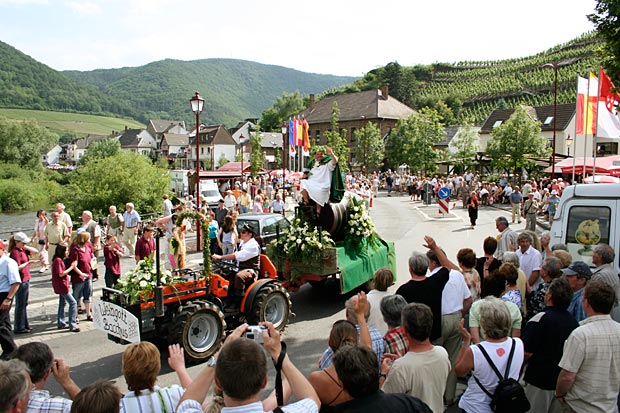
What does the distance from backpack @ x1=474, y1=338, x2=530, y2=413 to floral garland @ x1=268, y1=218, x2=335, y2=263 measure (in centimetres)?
591

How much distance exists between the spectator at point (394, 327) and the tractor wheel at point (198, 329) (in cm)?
353

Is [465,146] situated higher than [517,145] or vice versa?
[465,146]

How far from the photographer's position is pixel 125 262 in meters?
15.0

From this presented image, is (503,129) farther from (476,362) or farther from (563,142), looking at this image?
(476,362)

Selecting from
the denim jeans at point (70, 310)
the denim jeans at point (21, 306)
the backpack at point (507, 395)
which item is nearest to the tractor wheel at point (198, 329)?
the denim jeans at point (70, 310)

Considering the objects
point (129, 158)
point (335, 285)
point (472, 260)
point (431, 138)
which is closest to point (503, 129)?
point (431, 138)

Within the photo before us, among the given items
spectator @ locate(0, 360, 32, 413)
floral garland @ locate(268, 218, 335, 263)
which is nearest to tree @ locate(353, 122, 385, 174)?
floral garland @ locate(268, 218, 335, 263)

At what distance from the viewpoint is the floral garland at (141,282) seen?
284 inches

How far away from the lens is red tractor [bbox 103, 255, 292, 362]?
7.17 metres

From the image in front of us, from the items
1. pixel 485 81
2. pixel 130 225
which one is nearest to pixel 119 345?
pixel 130 225

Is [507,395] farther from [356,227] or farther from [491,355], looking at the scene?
[356,227]

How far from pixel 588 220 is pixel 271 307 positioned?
5.42 metres

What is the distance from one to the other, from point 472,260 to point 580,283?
49.0 inches

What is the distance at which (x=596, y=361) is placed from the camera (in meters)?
4.06
